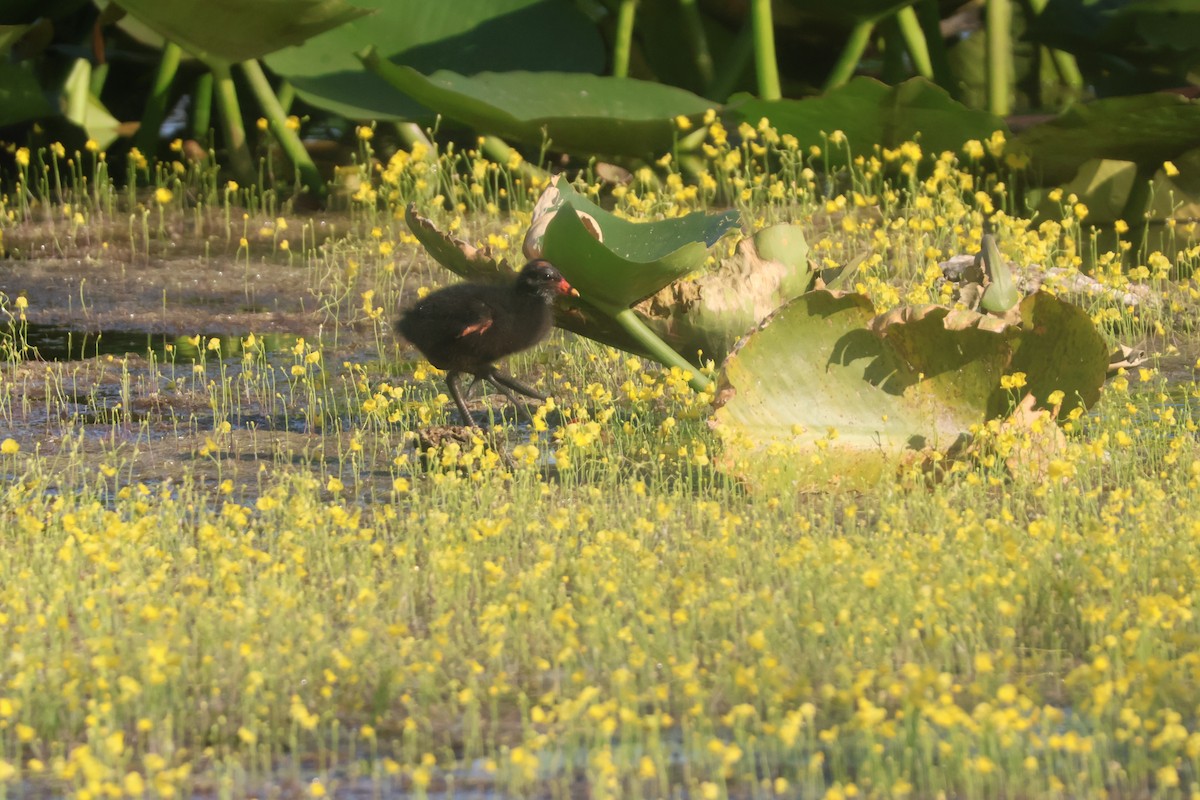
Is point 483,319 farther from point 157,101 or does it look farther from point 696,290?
point 157,101

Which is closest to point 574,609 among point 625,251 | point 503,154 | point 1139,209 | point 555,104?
point 625,251

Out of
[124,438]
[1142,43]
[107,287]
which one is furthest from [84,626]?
[1142,43]

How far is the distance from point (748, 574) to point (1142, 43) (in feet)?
23.9

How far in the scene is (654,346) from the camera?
18.8ft

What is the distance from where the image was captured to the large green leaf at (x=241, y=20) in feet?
28.4

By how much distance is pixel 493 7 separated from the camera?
396 inches

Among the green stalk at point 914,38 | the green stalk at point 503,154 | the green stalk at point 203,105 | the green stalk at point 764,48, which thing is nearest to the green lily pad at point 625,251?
the green stalk at point 503,154

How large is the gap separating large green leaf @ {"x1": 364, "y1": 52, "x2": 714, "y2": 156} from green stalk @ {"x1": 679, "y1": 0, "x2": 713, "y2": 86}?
1121 mm

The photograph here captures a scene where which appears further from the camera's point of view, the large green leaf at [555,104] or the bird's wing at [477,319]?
the large green leaf at [555,104]

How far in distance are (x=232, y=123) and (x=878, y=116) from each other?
12.6ft

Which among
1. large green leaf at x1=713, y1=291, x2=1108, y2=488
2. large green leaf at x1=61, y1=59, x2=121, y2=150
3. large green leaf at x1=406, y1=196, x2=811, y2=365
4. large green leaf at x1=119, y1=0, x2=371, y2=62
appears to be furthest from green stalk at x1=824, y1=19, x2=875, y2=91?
large green leaf at x1=713, y1=291, x2=1108, y2=488

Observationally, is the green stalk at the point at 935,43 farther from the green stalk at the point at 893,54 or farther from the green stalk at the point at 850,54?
the green stalk at the point at 850,54

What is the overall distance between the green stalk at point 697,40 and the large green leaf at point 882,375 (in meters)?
5.41

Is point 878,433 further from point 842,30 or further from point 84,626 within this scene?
A: point 842,30
